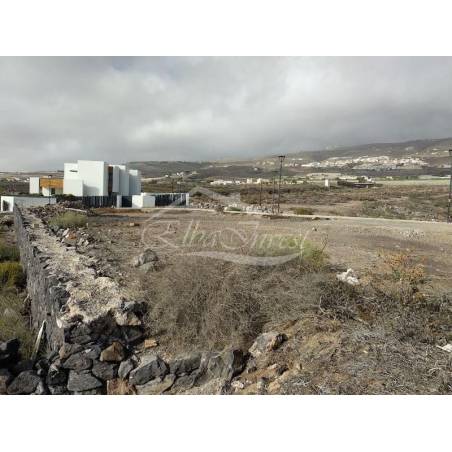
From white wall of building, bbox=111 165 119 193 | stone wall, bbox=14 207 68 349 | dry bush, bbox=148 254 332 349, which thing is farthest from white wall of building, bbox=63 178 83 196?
dry bush, bbox=148 254 332 349

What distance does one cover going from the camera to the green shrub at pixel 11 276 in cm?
911

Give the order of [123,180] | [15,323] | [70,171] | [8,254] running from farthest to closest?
[123,180] → [70,171] → [8,254] → [15,323]

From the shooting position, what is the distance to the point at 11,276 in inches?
369

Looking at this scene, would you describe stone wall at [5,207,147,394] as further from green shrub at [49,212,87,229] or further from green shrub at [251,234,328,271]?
green shrub at [49,212,87,229]

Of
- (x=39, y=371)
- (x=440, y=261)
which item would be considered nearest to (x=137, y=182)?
(x=440, y=261)

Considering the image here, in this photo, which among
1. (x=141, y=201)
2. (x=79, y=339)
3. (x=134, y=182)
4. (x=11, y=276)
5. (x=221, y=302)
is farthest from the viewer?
(x=134, y=182)

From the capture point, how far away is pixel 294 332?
4.56 metres

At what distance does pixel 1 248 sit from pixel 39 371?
10.4 meters

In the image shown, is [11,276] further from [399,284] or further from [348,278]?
[399,284]

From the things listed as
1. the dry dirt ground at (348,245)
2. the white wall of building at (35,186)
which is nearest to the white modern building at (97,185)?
the white wall of building at (35,186)

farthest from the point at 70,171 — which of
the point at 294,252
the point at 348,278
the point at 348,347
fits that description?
the point at 348,347

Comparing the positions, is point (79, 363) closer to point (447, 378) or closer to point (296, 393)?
point (296, 393)

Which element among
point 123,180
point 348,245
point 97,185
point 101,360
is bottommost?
point 101,360

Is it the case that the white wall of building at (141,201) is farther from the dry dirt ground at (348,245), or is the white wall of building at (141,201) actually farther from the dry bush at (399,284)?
the dry bush at (399,284)
